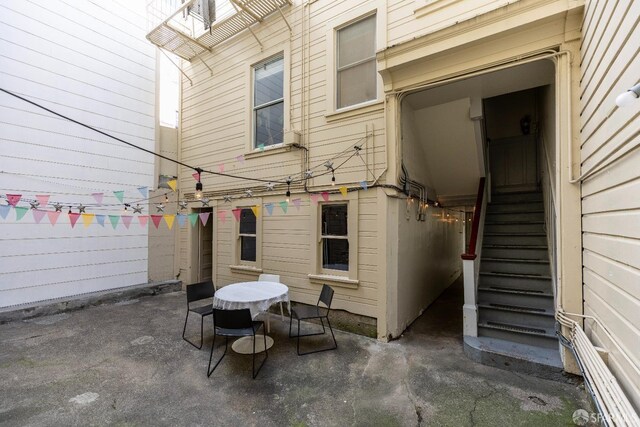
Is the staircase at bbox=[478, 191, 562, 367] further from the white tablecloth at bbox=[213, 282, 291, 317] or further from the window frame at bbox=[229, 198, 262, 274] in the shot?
the window frame at bbox=[229, 198, 262, 274]

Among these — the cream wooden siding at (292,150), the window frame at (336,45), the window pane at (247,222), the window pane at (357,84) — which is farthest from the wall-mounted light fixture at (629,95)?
the window pane at (247,222)

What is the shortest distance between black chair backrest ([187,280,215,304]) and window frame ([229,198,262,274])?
3.91 feet

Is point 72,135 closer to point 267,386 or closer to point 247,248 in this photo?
point 247,248

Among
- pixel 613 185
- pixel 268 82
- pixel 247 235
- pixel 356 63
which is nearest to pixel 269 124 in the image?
pixel 268 82

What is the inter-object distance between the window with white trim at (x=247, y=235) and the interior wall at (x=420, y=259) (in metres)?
3.20

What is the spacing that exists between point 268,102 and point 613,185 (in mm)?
5527

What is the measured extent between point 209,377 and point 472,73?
16.8 ft

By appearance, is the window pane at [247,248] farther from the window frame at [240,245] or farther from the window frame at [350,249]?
the window frame at [350,249]

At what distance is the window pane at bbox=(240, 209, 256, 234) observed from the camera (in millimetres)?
6418

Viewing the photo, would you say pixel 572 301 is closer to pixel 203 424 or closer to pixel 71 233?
pixel 203 424

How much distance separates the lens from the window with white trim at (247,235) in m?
6.41

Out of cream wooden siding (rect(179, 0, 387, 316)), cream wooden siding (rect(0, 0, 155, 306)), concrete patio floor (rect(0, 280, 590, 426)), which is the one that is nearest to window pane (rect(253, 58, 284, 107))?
cream wooden siding (rect(179, 0, 387, 316))

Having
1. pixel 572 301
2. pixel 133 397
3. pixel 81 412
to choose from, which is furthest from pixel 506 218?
pixel 81 412

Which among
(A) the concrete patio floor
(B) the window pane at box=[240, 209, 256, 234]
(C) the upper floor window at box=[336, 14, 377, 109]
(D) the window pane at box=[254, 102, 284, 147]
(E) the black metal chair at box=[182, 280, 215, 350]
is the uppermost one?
(C) the upper floor window at box=[336, 14, 377, 109]
